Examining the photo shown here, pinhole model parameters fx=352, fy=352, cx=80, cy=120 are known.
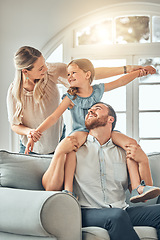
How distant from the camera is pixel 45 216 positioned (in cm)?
162

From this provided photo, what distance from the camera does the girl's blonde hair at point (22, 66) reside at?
8.00 ft

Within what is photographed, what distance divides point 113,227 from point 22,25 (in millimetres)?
2160

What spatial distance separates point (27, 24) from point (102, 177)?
5.90 feet

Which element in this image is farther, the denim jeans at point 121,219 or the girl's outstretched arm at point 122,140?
the girl's outstretched arm at point 122,140

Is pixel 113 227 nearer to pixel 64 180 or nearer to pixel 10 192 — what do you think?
pixel 64 180

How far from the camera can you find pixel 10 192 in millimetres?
1830

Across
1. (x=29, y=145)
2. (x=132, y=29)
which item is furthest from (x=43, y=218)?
(x=132, y=29)

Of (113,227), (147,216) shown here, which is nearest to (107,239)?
(113,227)

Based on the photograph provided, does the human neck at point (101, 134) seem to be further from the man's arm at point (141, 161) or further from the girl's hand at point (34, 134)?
A: the girl's hand at point (34, 134)

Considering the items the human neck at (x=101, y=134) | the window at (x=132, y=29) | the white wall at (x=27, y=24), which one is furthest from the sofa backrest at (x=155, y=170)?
the white wall at (x=27, y=24)

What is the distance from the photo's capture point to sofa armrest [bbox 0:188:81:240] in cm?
163

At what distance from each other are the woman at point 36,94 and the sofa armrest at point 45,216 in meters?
0.82

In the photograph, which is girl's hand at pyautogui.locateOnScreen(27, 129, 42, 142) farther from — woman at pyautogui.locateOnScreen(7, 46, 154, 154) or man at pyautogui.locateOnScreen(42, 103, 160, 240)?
man at pyautogui.locateOnScreen(42, 103, 160, 240)

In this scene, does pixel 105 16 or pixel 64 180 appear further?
pixel 105 16
